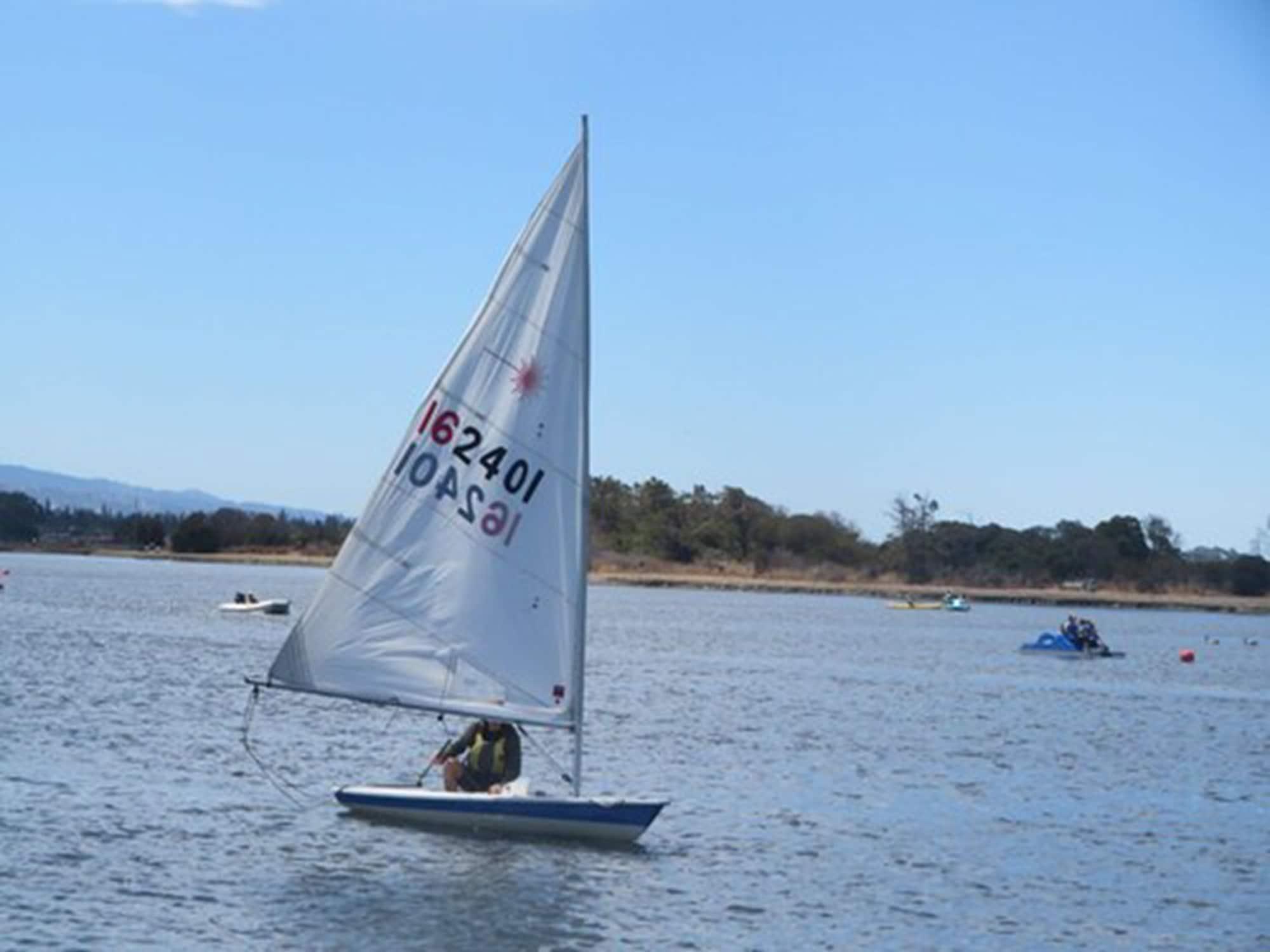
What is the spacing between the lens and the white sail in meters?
27.3

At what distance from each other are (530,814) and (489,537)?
3.75 m

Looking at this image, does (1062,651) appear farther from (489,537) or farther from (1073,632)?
(489,537)

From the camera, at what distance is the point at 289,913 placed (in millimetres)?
23984

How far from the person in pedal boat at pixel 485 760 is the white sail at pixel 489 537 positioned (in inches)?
31.4

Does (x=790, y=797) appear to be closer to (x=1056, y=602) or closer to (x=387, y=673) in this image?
(x=387, y=673)

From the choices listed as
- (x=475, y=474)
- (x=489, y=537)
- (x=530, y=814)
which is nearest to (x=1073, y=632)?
(x=530, y=814)

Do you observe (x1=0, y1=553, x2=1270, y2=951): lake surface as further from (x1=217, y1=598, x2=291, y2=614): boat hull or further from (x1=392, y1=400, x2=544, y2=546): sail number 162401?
(x1=217, y1=598, x2=291, y2=614): boat hull

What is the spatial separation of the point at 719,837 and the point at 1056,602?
158267 mm

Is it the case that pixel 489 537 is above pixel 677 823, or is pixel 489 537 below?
above

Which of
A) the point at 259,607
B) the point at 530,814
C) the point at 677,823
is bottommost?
the point at 677,823

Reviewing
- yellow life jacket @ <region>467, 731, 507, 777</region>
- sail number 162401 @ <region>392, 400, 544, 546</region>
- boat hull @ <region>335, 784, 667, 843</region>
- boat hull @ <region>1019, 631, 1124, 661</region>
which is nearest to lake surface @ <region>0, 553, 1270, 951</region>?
boat hull @ <region>335, 784, 667, 843</region>

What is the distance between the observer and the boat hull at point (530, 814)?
27609 mm

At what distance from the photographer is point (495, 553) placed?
27656mm

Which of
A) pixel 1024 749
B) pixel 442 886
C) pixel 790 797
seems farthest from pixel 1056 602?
pixel 442 886
